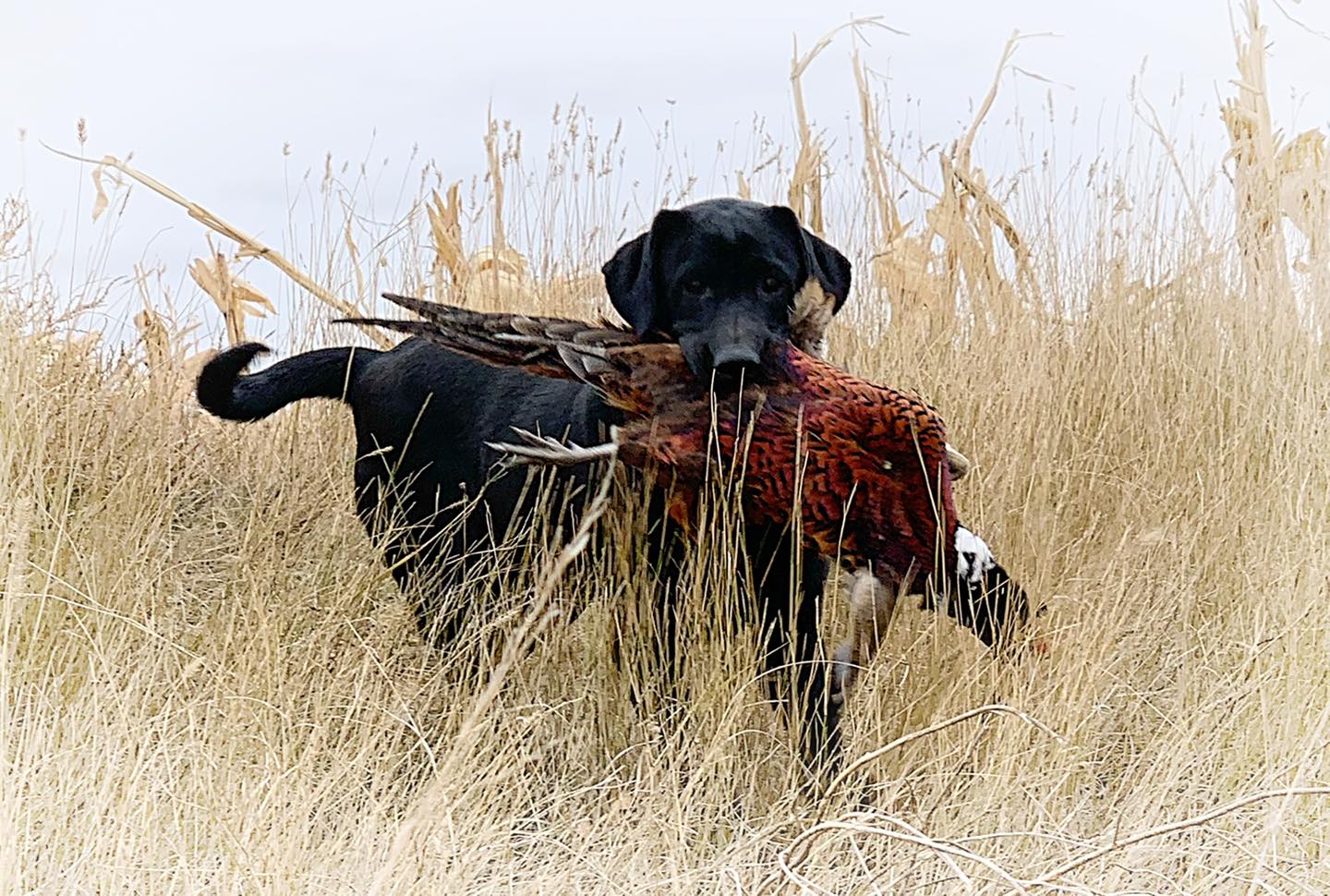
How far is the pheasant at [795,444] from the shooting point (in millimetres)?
2809

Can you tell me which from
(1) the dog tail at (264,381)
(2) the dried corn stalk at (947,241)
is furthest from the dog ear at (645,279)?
(2) the dried corn stalk at (947,241)

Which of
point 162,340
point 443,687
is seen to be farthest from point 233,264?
point 443,687

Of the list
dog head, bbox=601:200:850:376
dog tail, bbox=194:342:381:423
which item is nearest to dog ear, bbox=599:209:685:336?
dog head, bbox=601:200:850:376

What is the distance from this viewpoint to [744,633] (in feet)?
9.99

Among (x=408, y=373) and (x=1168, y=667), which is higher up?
(x=408, y=373)

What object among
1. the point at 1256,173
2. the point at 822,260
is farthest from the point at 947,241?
the point at 822,260

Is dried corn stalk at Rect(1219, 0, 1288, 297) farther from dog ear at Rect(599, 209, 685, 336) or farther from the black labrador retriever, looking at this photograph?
dog ear at Rect(599, 209, 685, 336)

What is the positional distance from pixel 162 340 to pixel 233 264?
614mm

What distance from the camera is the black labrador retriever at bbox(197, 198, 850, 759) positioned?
9.70ft

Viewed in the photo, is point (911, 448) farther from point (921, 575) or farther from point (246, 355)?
point (246, 355)

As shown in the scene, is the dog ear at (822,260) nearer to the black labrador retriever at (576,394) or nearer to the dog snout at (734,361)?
the black labrador retriever at (576,394)

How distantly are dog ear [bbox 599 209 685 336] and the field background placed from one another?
1.28 feet

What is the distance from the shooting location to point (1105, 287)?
5.38 metres

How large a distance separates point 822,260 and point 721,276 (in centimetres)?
32
